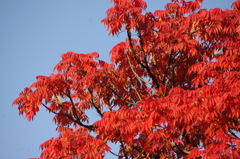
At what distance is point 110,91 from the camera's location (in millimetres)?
12164

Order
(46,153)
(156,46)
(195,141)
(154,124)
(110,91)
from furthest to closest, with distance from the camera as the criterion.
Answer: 1. (110,91)
2. (156,46)
3. (195,141)
4. (46,153)
5. (154,124)

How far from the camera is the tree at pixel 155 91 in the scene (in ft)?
28.1

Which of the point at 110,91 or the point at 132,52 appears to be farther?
the point at 110,91

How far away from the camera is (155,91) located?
11.8 metres

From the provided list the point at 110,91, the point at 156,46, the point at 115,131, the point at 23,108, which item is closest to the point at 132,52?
the point at 156,46

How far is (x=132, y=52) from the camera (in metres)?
11.3

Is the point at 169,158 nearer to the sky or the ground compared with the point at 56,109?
nearer to the ground

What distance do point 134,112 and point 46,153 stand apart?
94.4 inches

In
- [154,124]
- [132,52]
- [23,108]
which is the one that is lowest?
[154,124]

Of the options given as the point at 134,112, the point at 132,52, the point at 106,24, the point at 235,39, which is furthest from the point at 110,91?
the point at 235,39

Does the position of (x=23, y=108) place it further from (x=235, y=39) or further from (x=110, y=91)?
(x=235, y=39)

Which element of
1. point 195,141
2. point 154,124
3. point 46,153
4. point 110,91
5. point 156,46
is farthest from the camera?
point 110,91

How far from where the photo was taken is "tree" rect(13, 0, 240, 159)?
8.58 meters

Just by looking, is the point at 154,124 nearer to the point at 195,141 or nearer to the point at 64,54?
the point at 195,141
